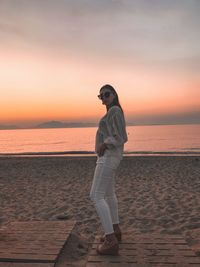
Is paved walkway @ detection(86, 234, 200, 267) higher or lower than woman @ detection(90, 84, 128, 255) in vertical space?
lower

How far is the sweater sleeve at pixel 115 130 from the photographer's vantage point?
392 cm

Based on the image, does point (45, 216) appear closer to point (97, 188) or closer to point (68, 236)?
point (68, 236)

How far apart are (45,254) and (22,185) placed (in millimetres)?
9068

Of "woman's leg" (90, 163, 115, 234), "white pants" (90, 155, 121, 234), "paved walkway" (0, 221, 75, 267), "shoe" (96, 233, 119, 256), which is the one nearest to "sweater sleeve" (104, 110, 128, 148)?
"white pants" (90, 155, 121, 234)

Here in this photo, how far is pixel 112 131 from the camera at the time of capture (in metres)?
3.98

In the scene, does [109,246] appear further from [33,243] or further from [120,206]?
[120,206]

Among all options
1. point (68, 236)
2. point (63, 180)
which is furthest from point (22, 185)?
point (68, 236)

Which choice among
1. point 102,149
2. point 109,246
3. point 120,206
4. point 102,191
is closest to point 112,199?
point 102,191

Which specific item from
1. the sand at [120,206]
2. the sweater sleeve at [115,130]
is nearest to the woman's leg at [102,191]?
the sweater sleeve at [115,130]

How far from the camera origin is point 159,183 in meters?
12.4

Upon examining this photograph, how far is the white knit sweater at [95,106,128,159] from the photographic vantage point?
3.95 meters

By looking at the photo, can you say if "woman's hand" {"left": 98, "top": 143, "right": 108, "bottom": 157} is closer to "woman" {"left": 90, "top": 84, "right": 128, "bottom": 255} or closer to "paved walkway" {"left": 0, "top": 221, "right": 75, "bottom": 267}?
"woman" {"left": 90, "top": 84, "right": 128, "bottom": 255}

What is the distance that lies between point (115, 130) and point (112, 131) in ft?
0.13

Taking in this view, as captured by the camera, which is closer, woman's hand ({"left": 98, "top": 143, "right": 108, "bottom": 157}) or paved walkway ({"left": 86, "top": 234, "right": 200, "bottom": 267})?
paved walkway ({"left": 86, "top": 234, "right": 200, "bottom": 267})
